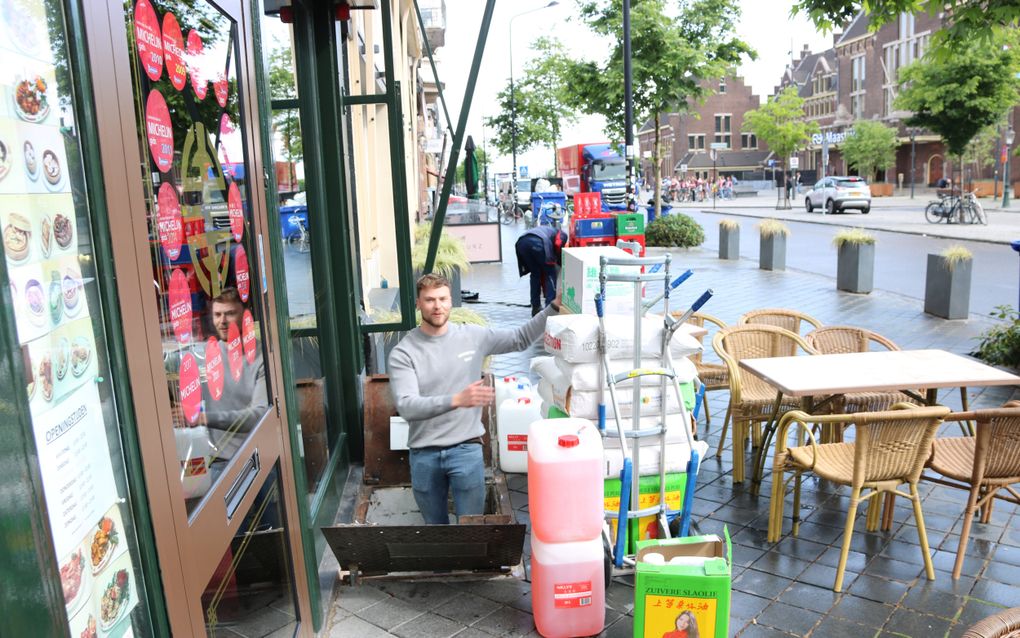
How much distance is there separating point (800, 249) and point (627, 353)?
16933mm

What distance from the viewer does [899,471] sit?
13.2ft

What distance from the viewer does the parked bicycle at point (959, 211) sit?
76.7ft

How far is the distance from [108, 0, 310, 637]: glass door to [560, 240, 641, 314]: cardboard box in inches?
90.4

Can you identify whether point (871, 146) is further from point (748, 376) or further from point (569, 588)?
point (569, 588)

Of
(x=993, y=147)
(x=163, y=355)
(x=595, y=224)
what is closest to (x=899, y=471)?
(x=163, y=355)

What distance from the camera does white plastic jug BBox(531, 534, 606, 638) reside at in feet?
11.5

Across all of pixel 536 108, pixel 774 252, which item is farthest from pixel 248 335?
pixel 536 108

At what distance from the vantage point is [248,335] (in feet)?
9.21

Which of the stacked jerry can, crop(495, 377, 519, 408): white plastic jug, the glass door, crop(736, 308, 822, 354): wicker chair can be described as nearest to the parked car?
crop(736, 308, 822, 354): wicker chair

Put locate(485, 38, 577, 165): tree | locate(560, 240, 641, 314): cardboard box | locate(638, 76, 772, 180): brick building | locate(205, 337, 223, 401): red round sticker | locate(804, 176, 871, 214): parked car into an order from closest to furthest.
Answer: locate(205, 337, 223, 401): red round sticker < locate(560, 240, 641, 314): cardboard box < locate(804, 176, 871, 214): parked car < locate(485, 38, 577, 165): tree < locate(638, 76, 772, 180): brick building

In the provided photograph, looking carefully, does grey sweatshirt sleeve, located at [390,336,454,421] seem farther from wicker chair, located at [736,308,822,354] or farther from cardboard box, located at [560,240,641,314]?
wicker chair, located at [736,308,822,354]

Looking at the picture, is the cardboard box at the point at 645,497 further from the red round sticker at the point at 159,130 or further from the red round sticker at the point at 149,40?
the red round sticker at the point at 149,40

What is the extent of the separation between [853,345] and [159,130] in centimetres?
508

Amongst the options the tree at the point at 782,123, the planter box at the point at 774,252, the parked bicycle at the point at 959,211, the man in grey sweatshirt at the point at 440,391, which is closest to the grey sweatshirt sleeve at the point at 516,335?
the man in grey sweatshirt at the point at 440,391
